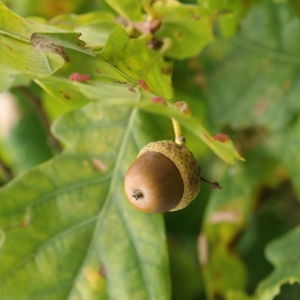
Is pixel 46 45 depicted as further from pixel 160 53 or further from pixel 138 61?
pixel 160 53

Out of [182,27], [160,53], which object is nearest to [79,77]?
[160,53]

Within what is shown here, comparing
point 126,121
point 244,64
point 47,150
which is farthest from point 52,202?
point 47,150

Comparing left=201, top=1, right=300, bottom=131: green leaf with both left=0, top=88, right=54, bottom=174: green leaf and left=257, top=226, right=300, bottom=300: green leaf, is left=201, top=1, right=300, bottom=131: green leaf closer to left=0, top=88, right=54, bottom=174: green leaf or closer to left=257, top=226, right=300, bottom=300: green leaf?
left=257, top=226, right=300, bottom=300: green leaf

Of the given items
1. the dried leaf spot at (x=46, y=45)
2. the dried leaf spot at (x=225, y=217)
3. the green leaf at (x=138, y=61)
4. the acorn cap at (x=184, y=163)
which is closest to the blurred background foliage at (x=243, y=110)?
the dried leaf spot at (x=225, y=217)

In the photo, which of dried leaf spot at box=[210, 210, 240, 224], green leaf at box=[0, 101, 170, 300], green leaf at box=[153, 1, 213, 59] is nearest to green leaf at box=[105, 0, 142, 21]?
green leaf at box=[153, 1, 213, 59]

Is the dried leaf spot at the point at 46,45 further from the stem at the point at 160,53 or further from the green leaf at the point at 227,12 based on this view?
the green leaf at the point at 227,12

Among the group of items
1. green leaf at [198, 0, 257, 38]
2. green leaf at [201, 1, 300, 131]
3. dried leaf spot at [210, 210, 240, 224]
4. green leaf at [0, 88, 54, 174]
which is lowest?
green leaf at [0, 88, 54, 174]
